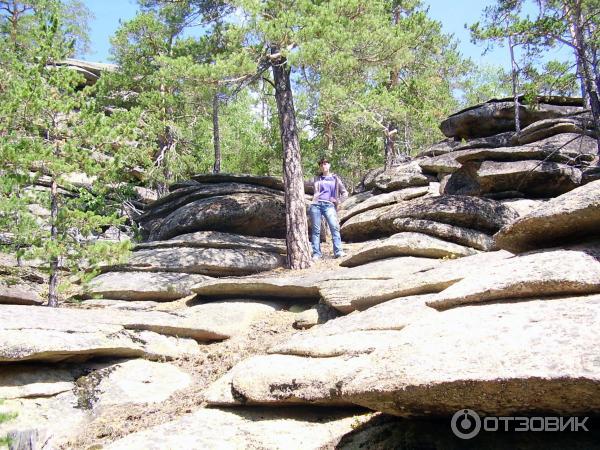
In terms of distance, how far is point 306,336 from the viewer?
7.68m

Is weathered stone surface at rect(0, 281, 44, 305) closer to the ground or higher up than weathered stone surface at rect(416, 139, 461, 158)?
closer to the ground

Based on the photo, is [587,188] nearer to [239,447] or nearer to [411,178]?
[239,447]

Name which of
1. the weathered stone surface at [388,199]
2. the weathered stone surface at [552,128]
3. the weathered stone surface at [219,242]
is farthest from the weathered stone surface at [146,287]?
the weathered stone surface at [552,128]

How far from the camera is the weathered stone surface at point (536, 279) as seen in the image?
15.8 feet

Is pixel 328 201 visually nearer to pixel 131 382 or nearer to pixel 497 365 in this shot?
pixel 131 382

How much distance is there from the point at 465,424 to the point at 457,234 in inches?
320

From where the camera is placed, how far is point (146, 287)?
41.2 feet

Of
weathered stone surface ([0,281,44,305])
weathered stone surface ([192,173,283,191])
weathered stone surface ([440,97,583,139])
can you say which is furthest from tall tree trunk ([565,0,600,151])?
weathered stone surface ([0,281,44,305])

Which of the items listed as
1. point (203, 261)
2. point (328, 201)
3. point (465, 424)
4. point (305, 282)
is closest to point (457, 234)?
point (328, 201)

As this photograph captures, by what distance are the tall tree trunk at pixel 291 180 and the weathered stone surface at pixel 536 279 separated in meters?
8.18

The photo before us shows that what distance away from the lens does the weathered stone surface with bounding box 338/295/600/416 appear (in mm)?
3676

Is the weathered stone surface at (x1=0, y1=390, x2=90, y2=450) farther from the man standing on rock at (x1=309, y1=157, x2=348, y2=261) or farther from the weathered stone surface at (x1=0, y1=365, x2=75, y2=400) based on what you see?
the man standing on rock at (x1=309, y1=157, x2=348, y2=261)

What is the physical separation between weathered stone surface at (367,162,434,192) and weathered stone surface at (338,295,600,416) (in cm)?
1501

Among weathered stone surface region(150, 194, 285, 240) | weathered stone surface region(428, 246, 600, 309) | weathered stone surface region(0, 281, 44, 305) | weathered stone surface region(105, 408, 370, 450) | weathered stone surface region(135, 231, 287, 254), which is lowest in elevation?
weathered stone surface region(105, 408, 370, 450)
